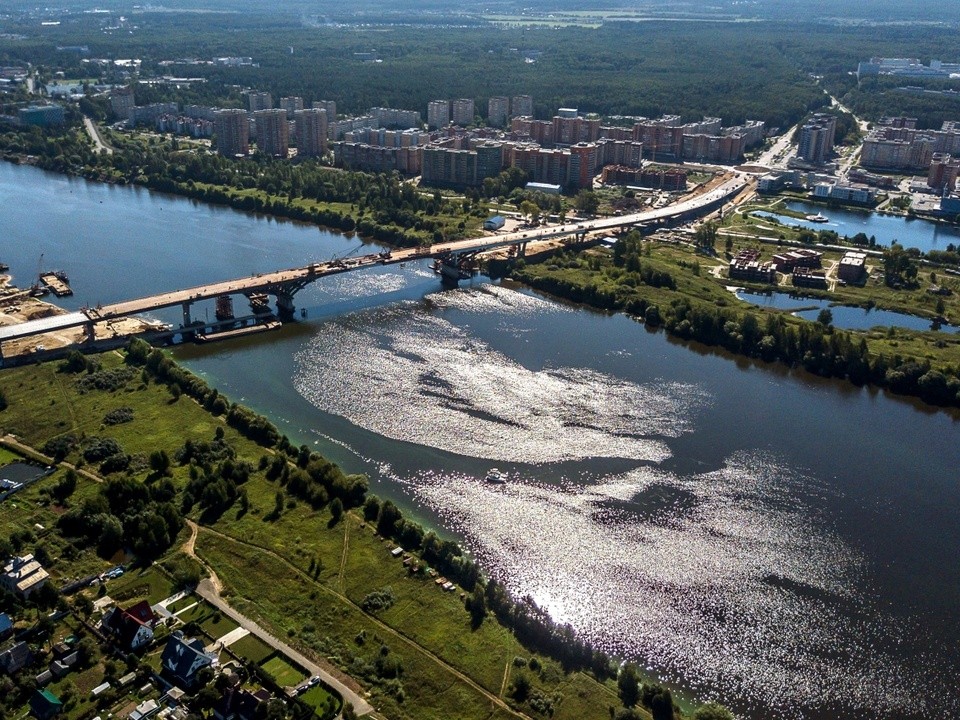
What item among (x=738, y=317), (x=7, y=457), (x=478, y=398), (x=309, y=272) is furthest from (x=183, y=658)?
(x=738, y=317)

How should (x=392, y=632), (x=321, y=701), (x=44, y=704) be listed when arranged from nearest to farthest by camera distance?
(x=44, y=704) < (x=321, y=701) < (x=392, y=632)

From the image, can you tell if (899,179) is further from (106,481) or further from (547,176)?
(106,481)

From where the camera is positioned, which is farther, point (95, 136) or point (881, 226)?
point (95, 136)

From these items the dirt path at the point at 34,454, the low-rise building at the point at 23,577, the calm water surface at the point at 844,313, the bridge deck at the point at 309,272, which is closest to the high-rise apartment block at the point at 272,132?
the bridge deck at the point at 309,272

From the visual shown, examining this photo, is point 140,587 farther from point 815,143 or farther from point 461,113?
point 461,113

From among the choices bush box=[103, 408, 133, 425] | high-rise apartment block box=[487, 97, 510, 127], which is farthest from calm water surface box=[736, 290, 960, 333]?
high-rise apartment block box=[487, 97, 510, 127]

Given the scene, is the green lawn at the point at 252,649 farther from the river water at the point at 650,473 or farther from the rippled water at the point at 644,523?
the rippled water at the point at 644,523

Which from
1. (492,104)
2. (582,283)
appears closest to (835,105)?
(492,104)

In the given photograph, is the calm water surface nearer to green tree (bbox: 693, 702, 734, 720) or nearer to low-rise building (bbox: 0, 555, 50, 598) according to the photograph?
green tree (bbox: 693, 702, 734, 720)
